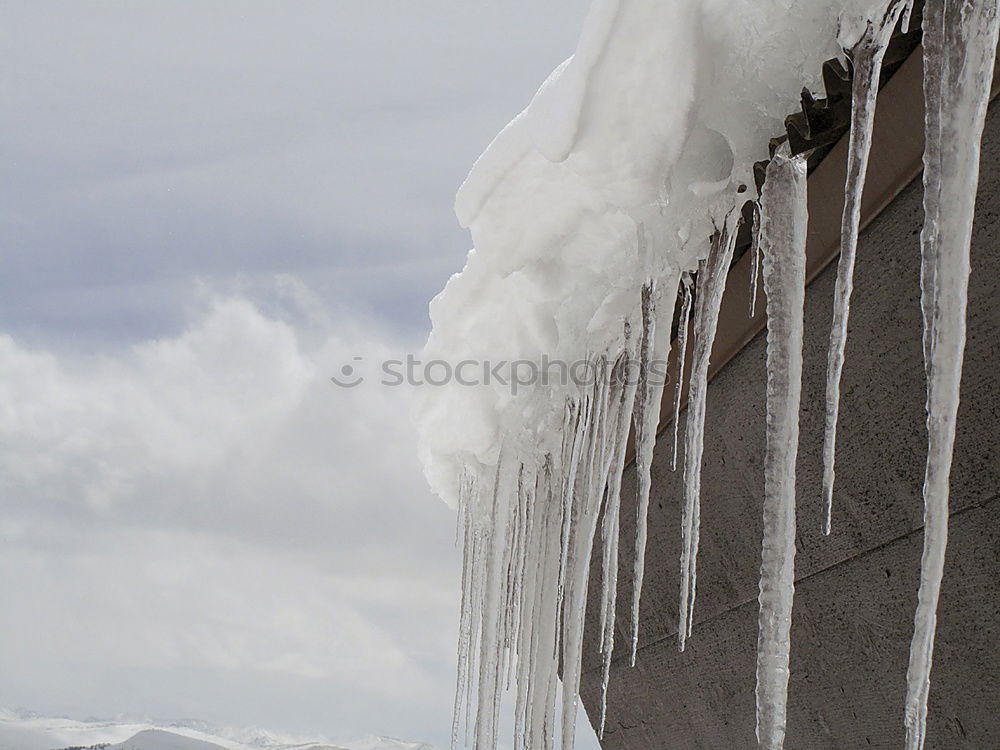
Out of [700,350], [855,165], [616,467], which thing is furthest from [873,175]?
[616,467]

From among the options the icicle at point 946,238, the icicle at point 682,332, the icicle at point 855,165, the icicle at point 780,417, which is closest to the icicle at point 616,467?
the icicle at point 682,332

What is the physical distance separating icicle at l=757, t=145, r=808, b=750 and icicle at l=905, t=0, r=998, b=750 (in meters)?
0.31

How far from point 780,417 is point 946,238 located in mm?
440

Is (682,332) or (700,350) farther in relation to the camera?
(682,332)

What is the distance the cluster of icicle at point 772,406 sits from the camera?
1.05 meters

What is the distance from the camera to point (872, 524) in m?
1.54

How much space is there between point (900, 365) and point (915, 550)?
0.33 metres

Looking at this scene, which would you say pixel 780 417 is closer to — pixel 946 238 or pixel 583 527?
pixel 946 238

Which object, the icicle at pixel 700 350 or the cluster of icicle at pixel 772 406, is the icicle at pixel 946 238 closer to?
the cluster of icicle at pixel 772 406

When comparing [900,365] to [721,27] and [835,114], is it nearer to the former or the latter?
[835,114]

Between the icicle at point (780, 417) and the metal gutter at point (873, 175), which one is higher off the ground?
the metal gutter at point (873, 175)

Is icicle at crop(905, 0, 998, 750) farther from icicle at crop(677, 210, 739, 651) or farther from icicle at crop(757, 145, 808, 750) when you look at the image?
icicle at crop(677, 210, 739, 651)

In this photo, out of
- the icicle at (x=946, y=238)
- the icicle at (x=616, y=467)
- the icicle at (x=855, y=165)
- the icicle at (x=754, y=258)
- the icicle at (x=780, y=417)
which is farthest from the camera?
the icicle at (x=616, y=467)

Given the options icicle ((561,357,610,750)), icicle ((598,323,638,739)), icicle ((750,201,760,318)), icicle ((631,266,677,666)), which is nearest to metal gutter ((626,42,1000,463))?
icicle ((750,201,760,318))
